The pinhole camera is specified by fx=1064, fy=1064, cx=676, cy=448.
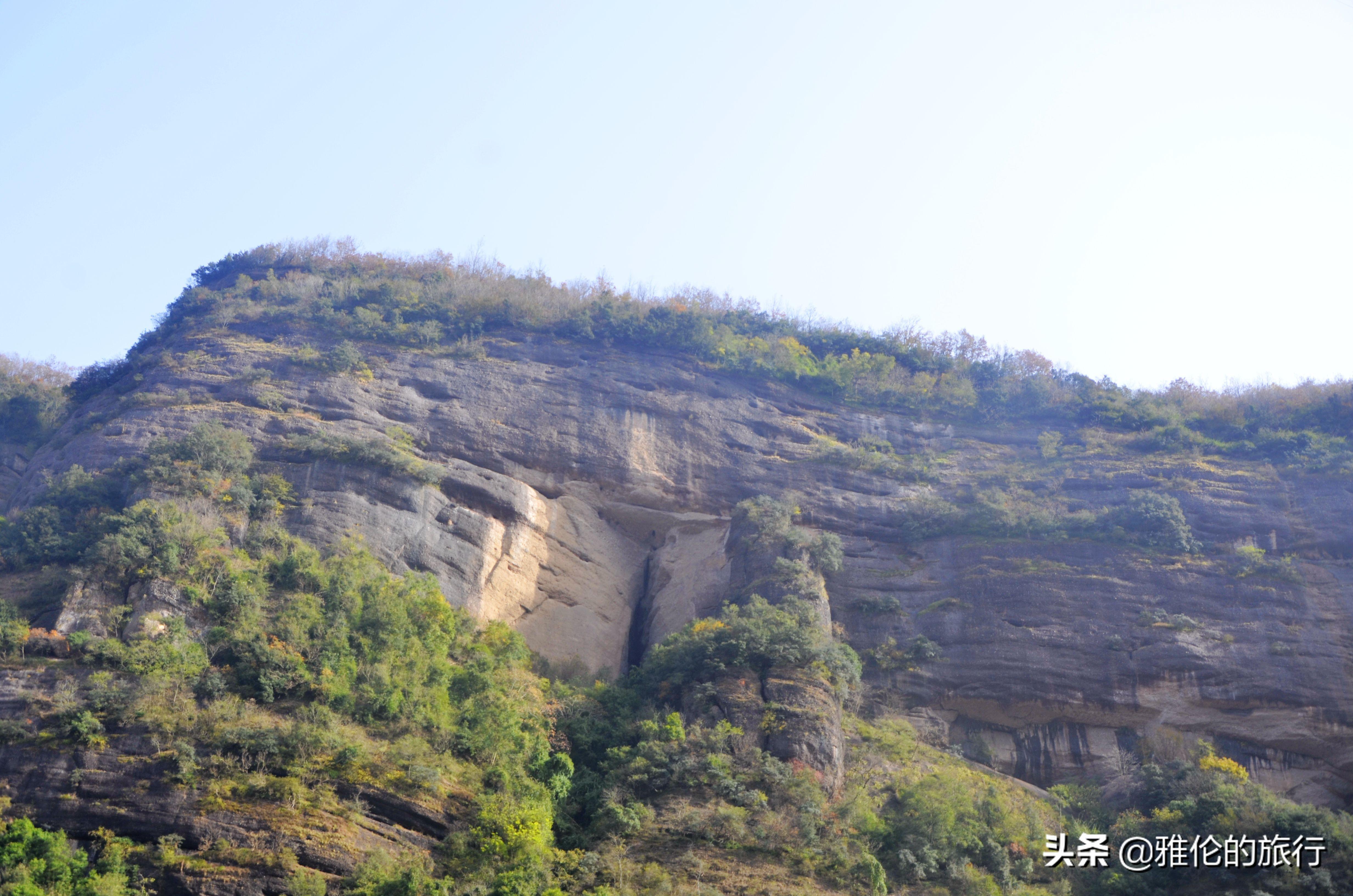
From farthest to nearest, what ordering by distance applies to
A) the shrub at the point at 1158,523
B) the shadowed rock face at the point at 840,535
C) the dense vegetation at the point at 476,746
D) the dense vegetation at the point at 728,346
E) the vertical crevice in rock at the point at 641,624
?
the dense vegetation at the point at 728,346 → the vertical crevice in rock at the point at 641,624 → the shrub at the point at 1158,523 → the shadowed rock face at the point at 840,535 → the dense vegetation at the point at 476,746

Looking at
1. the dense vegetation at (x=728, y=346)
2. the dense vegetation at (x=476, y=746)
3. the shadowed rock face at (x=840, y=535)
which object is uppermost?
the dense vegetation at (x=728, y=346)

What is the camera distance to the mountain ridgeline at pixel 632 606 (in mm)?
20562

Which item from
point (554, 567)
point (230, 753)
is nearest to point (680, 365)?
point (554, 567)

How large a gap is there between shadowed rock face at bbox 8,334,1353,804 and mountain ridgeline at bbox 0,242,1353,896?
119 millimetres

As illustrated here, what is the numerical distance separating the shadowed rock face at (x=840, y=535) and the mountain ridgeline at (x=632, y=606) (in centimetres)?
12

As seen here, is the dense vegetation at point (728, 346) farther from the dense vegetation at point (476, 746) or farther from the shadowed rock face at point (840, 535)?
the dense vegetation at point (476, 746)

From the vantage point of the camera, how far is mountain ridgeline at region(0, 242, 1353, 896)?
20562 millimetres

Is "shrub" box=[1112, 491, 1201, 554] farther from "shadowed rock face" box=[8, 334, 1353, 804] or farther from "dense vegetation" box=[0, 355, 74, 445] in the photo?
"dense vegetation" box=[0, 355, 74, 445]

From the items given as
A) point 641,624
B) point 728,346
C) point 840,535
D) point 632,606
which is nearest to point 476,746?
point 641,624

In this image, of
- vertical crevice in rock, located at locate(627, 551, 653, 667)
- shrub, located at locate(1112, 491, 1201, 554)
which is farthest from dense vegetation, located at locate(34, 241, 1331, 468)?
vertical crevice in rock, located at locate(627, 551, 653, 667)

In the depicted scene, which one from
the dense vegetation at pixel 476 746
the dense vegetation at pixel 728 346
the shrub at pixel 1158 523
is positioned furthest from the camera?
the dense vegetation at pixel 728 346

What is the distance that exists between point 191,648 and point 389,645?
4.35 metres

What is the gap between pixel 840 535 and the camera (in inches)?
1359

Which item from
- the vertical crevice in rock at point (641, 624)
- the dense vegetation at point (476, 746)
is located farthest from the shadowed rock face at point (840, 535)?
the dense vegetation at point (476, 746)
